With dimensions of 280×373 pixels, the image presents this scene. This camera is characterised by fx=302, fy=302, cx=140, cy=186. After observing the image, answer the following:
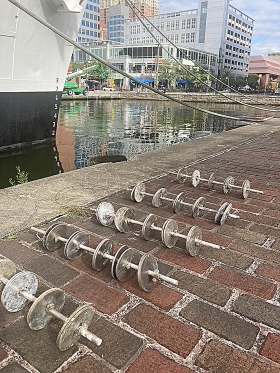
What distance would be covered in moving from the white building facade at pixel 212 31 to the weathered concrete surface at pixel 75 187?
3558 inches

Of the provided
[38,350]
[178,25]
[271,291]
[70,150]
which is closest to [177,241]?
[271,291]

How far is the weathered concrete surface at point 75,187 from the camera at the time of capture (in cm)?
342

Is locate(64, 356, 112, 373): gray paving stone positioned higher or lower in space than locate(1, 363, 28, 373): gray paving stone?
higher

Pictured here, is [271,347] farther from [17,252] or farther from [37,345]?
[17,252]

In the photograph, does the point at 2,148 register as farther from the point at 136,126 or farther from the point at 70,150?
the point at 136,126

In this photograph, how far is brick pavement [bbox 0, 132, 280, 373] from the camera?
1.67m

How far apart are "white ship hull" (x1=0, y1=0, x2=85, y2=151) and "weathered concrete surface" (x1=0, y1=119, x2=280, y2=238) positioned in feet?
16.1

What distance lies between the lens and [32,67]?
30.6 feet

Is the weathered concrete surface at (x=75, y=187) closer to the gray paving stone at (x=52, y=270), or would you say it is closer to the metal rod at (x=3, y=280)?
the gray paving stone at (x=52, y=270)

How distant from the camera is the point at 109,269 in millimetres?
2520

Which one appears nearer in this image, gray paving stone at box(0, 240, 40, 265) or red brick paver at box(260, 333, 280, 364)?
red brick paver at box(260, 333, 280, 364)

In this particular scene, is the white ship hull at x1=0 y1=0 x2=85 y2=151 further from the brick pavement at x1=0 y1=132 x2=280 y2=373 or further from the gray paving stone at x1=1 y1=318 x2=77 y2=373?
the gray paving stone at x1=1 y1=318 x2=77 y2=373

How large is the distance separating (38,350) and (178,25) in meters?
114

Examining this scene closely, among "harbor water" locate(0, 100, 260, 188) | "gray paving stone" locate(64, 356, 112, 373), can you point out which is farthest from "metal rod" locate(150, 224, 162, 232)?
"harbor water" locate(0, 100, 260, 188)
